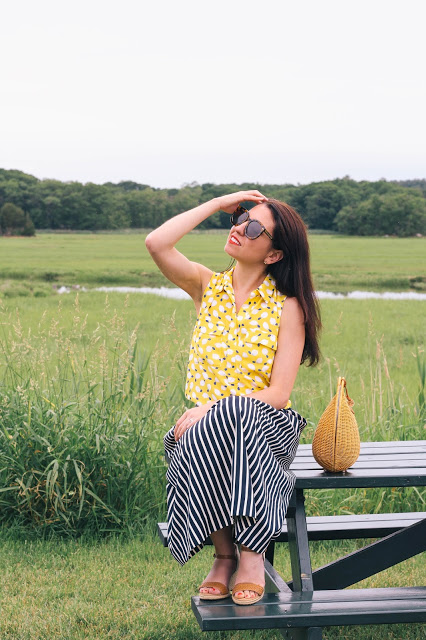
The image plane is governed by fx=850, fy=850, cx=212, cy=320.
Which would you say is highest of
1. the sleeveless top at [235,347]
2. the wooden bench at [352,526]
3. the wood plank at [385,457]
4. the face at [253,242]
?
the face at [253,242]

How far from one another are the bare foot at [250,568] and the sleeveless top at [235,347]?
555mm

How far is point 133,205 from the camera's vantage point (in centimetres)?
4619

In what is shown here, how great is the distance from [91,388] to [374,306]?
1477 centimetres

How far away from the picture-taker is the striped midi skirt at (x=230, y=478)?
102 inches

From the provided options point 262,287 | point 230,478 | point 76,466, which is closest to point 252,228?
point 262,287

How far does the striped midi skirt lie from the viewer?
2596 millimetres

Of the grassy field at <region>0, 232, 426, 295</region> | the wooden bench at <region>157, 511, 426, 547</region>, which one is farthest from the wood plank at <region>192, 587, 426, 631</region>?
the grassy field at <region>0, 232, 426, 295</region>

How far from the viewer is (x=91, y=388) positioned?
178 inches

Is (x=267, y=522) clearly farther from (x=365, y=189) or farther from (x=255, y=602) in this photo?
(x=365, y=189)

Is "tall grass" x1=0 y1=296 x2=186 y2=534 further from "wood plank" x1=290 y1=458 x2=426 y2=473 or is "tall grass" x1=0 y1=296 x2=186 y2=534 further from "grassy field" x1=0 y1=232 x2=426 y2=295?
"grassy field" x1=0 y1=232 x2=426 y2=295

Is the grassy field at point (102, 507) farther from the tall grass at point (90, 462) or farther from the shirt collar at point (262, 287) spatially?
the shirt collar at point (262, 287)

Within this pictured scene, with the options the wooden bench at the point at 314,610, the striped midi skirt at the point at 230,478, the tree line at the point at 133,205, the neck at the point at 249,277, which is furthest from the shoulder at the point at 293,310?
the tree line at the point at 133,205

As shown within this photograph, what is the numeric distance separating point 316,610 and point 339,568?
642mm

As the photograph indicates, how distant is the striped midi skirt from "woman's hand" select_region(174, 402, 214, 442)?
7cm
